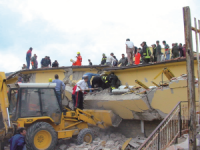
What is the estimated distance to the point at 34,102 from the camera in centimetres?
719

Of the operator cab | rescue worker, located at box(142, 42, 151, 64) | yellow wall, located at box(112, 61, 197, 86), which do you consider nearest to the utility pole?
the operator cab

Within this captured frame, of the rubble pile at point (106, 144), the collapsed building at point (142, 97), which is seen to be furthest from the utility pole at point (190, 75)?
the rubble pile at point (106, 144)

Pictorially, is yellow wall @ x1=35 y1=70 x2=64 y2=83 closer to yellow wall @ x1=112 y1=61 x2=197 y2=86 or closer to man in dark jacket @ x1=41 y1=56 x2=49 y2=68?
man in dark jacket @ x1=41 y1=56 x2=49 y2=68

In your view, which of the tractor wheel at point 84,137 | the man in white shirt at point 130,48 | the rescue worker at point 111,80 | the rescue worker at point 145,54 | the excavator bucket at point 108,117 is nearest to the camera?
the tractor wheel at point 84,137

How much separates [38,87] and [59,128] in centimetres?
168

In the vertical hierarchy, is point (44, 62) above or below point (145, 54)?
above

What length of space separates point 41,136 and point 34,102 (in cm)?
110

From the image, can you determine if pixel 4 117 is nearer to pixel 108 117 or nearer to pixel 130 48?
pixel 108 117

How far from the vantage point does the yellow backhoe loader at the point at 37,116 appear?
244 inches

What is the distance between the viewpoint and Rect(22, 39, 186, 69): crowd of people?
11.9 m

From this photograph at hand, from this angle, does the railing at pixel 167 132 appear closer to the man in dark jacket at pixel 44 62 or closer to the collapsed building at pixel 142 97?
the collapsed building at pixel 142 97

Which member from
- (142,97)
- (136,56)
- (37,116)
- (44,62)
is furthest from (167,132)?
(44,62)

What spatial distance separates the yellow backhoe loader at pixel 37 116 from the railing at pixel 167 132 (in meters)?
3.36

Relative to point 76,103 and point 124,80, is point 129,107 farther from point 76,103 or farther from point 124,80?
point 124,80
